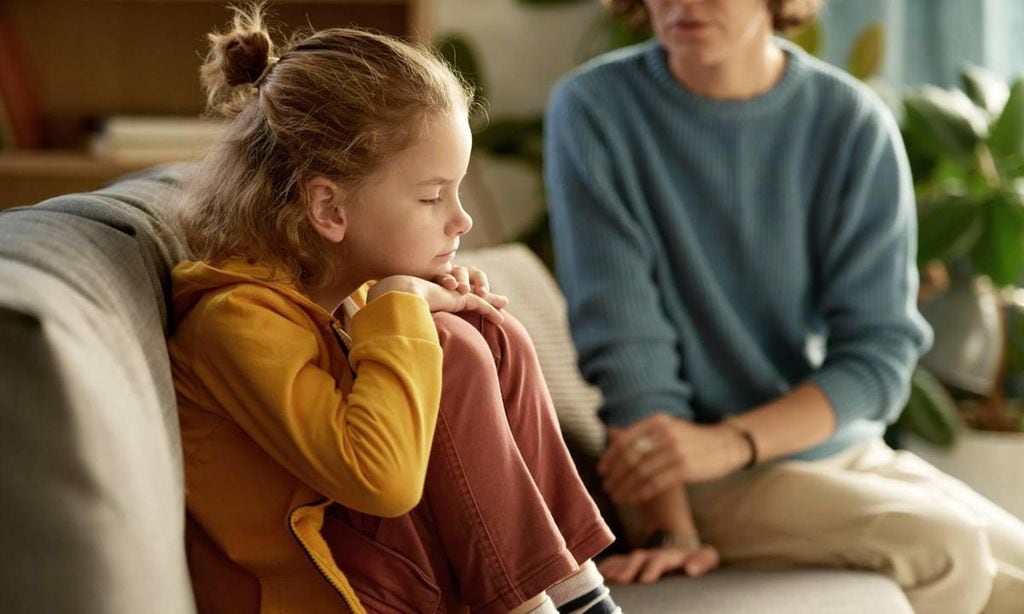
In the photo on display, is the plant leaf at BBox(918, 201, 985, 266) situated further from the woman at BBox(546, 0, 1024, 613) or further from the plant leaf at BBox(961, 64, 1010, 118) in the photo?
the woman at BBox(546, 0, 1024, 613)

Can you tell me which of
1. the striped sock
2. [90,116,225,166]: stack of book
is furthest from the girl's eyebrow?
[90,116,225,166]: stack of book

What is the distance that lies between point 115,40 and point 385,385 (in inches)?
104

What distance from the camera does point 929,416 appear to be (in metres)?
2.48

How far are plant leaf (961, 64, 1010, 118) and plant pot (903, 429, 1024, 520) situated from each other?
2.08ft

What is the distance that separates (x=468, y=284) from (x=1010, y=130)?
1715 mm

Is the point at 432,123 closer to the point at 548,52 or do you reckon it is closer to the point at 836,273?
the point at 836,273

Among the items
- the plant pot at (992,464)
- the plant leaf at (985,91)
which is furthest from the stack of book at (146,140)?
the plant pot at (992,464)

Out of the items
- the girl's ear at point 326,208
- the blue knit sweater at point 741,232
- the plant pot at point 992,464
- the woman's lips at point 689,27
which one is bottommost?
the plant pot at point 992,464

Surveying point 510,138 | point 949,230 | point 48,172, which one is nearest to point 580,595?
point 949,230

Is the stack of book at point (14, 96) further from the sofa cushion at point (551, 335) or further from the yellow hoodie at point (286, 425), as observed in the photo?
the yellow hoodie at point (286, 425)

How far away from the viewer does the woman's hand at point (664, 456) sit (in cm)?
151

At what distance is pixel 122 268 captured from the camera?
935mm

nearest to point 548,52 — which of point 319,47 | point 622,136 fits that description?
point 622,136

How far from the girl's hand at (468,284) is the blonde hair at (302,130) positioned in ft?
0.31
